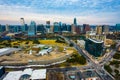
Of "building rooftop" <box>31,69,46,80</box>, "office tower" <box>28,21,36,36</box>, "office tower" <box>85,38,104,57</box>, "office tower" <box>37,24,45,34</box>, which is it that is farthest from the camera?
Answer: "office tower" <box>37,24,45,34</box>

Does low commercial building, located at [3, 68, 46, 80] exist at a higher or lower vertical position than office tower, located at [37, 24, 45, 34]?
lower

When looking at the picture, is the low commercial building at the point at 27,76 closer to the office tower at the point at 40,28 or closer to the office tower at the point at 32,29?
the office tower at the point at 32,29

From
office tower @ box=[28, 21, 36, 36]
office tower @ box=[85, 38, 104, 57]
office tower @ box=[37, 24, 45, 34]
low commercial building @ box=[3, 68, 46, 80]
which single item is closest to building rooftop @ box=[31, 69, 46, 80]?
low commercial building @ box=[3, 68, 46, 80]

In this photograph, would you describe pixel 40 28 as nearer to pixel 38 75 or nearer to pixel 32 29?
pixel 32 29

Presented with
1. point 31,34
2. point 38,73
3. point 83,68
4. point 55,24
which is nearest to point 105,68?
point 83,68

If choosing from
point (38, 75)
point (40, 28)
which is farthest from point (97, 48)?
point (40, 28)

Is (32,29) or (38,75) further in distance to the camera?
(32,29)

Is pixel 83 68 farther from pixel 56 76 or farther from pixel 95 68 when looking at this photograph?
pixel 56 76

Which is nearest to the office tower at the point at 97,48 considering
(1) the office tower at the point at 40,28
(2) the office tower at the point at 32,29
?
(2) the office tower at the point at 32,29

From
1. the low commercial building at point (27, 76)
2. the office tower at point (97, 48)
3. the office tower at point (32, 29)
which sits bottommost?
the low commercial building at point (27, 76)

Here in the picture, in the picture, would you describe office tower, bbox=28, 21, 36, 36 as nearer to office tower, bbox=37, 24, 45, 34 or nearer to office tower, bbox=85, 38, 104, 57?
office tower, bbox=37, 24, 45, 34

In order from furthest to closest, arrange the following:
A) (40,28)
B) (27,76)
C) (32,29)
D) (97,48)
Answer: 1. (40,28)
2. (32,29)
3. (97,48)
4. (27,76)
